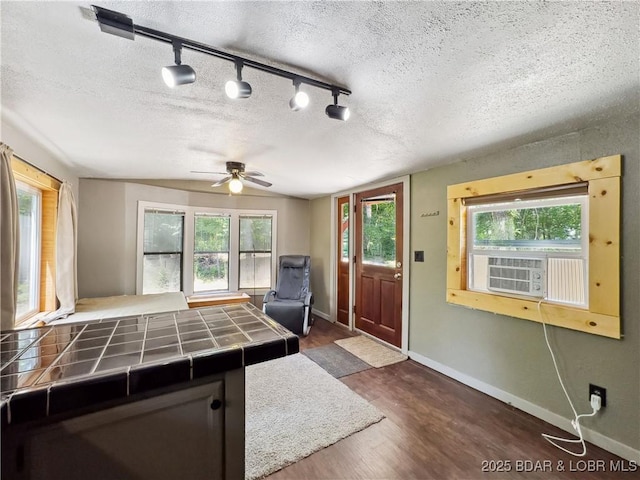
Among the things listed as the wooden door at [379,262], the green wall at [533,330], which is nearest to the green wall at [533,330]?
the green wall at [533,330]

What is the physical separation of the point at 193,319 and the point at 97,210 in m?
3.55

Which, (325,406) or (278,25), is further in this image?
(325,406)

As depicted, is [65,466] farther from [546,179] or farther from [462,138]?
[546,179]

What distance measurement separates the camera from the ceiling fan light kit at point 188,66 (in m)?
1.06

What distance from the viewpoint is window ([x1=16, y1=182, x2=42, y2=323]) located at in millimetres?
2492

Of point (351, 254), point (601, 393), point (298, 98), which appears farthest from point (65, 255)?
point (601, 393)

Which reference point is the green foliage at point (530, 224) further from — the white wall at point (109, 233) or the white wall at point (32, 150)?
the white wall at point (109, 233)

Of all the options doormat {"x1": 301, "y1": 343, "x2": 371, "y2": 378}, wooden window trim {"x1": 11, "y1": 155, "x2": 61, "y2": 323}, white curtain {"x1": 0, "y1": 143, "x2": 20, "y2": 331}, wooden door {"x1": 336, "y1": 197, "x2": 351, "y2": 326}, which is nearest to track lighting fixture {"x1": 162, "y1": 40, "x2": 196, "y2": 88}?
white curtain {"x1": 0, "y1": 143, "x2": 20, "y2": 331}

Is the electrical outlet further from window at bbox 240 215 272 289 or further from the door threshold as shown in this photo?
window at bbox 240 215 272 289

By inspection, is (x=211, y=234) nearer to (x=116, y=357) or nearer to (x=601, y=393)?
(x=116, y=357)

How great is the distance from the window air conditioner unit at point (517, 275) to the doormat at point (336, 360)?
5.04 feet

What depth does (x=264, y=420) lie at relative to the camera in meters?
2.04

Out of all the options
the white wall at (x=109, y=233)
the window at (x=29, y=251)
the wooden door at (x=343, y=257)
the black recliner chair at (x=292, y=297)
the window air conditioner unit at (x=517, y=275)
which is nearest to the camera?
the window air conditioner unit at (x=517, y=275)

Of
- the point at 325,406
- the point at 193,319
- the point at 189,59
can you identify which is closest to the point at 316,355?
the point at 325,406
